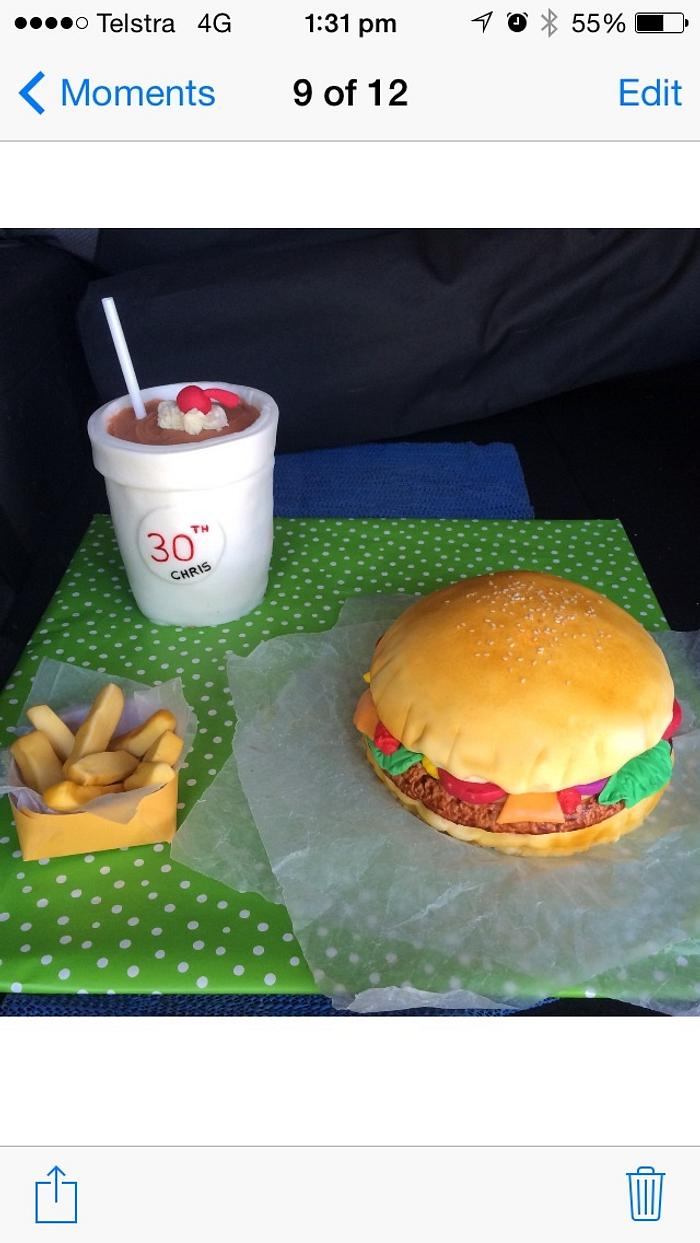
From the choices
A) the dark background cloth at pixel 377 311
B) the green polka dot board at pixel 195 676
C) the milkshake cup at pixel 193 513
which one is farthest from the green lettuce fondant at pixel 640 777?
the dark background cloth at pixel 377 311

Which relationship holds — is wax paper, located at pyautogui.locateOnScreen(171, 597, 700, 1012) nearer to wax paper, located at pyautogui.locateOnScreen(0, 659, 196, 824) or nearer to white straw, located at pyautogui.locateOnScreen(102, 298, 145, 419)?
wax paper, located at pyautogui.locateOnScreen(0, 659, 196, 824)

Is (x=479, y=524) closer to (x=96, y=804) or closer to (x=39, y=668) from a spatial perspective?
(x=39, y=668)

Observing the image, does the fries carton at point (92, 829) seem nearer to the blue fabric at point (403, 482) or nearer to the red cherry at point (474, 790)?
the red cherry at point (474, 790)

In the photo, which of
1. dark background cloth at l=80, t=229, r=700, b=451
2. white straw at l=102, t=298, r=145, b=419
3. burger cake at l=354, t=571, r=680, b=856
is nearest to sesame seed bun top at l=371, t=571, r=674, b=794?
burger cake at l=354, t=571, r=680, b=856
